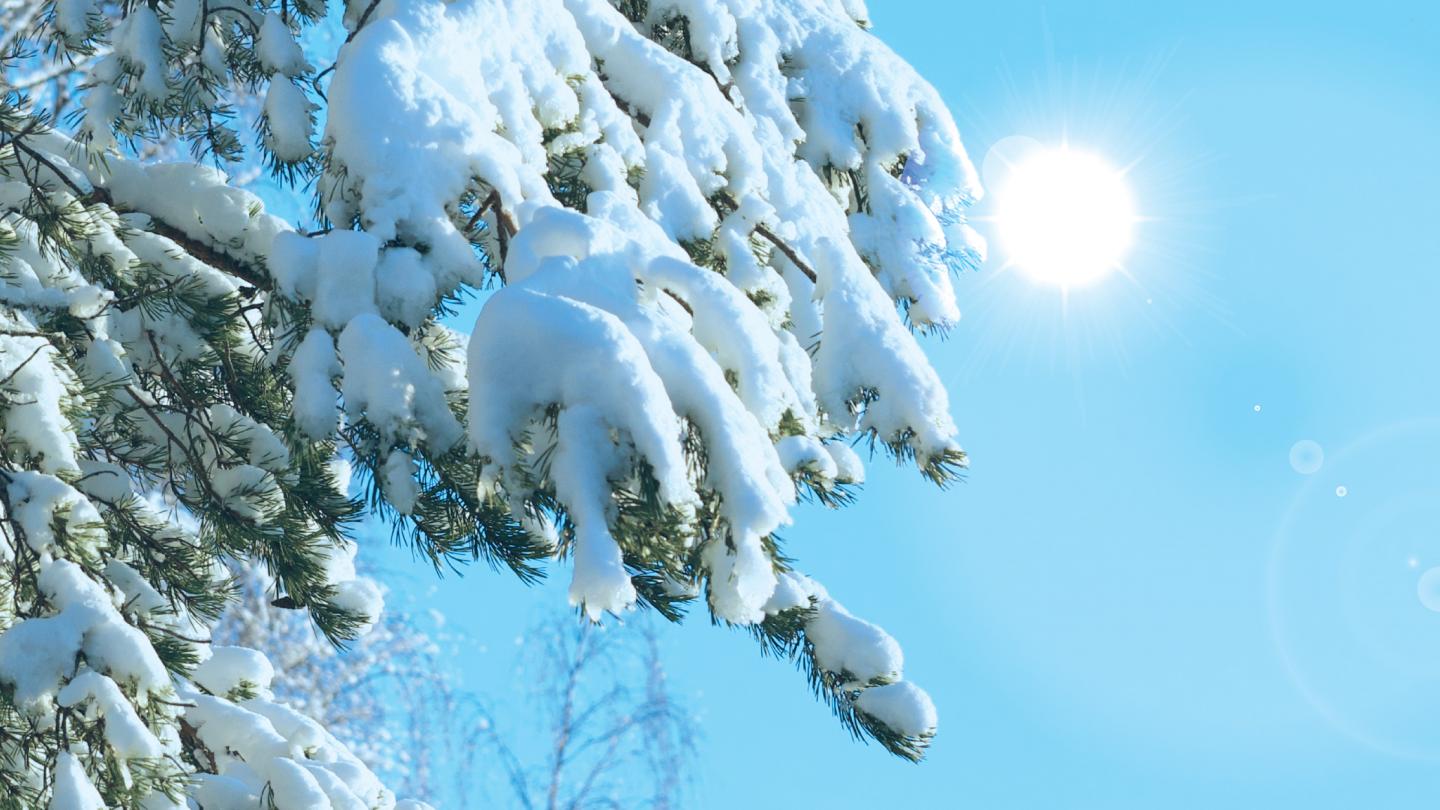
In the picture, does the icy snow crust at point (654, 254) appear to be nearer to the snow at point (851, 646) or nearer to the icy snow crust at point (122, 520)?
the snow at point (851, 646)

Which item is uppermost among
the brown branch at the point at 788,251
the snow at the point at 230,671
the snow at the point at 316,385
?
the brown branch at the point at 788,251

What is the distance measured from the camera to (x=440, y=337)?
337cm

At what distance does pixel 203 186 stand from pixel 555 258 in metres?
1.85

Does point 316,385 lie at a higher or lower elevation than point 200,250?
lower

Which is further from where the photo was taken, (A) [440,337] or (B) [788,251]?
(A) [440,337]

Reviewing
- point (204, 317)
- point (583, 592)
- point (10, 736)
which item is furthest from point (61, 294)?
point (583, 592)

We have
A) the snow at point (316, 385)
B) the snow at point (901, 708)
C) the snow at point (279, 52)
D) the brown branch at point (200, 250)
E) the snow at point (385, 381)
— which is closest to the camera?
the snow at point (385, 381)

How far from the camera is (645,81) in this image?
3.12m

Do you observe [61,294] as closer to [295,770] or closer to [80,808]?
[295,770]

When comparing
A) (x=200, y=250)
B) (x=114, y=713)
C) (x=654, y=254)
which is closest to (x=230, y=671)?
(x=200, y=250)

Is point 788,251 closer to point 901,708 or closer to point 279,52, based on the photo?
point 901,708

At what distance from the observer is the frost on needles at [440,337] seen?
202cm

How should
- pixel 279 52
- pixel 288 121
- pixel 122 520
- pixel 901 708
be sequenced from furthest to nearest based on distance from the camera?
pixel 122 520, pixel 279 52, pixel 288 121, pixel 901 708

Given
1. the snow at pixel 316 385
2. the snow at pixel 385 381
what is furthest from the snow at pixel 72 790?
the snow at pixel 385 381
